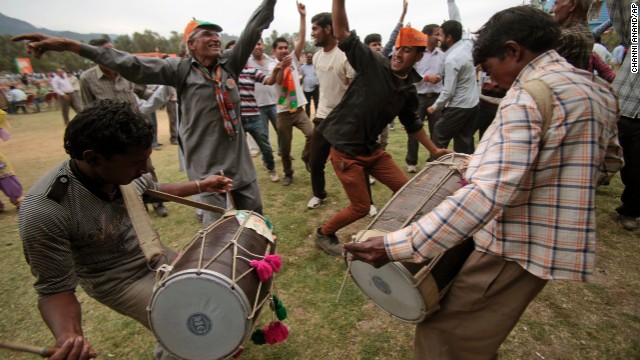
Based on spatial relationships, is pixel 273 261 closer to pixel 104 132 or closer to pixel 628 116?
pixel 104 132

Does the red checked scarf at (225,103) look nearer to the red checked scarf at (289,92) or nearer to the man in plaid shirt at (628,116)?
the red checked scarf at (289,92)

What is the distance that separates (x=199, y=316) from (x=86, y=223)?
749 mm

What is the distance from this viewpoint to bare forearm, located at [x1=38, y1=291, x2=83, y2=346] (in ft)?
4.86

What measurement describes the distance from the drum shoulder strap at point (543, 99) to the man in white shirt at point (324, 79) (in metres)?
2.36

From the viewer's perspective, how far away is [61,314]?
59.9 inches

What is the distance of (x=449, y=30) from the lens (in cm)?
449

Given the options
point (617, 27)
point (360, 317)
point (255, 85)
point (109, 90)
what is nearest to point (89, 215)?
point (360, 317)

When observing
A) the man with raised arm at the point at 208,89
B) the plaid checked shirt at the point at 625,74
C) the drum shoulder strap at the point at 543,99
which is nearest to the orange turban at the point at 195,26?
the man with raised arm at the point at 208,89

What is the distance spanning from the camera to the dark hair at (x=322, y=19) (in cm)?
370

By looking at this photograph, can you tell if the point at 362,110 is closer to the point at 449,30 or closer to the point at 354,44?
the point at 354,44

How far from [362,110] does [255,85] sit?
3330 millimetres

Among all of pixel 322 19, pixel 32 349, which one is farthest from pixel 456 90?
pixel 32 349

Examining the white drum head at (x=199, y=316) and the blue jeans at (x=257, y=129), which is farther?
the blue jeans at (x=257, y=129)

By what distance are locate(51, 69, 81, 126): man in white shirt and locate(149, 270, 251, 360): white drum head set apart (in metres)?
13.0
